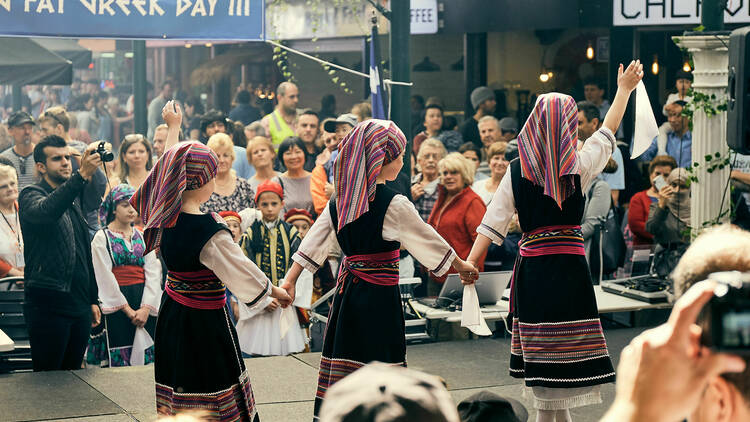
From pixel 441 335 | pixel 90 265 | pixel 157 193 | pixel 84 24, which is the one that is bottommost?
pixel 441 335

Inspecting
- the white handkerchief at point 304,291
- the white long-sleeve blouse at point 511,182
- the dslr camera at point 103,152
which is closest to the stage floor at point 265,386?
the white handkerchief at point 304,291

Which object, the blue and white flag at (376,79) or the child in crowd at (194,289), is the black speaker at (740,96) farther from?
the blue and white flag at (376,79)

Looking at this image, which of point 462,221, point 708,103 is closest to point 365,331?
point 462,221

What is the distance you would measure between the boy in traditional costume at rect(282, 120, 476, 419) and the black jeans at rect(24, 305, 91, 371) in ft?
8.30

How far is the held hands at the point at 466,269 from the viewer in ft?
19.9

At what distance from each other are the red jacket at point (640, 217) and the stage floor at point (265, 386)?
1.67m

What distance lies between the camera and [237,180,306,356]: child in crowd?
8055 millimetres

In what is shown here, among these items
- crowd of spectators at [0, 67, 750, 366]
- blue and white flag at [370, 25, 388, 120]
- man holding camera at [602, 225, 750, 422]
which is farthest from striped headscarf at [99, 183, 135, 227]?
man holding camera at [602, 225, 750, 422]

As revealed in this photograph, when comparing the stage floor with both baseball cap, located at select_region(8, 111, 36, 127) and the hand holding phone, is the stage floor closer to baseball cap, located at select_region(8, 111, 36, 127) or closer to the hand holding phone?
the hand holding phone

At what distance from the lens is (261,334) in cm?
807

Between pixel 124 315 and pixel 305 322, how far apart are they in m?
1.31

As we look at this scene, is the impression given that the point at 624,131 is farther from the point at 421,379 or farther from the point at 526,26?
the point at 421,379

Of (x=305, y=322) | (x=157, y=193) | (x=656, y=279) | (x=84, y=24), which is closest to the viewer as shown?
(x=157, y=193)

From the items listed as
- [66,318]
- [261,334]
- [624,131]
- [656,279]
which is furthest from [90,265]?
[624,131]
